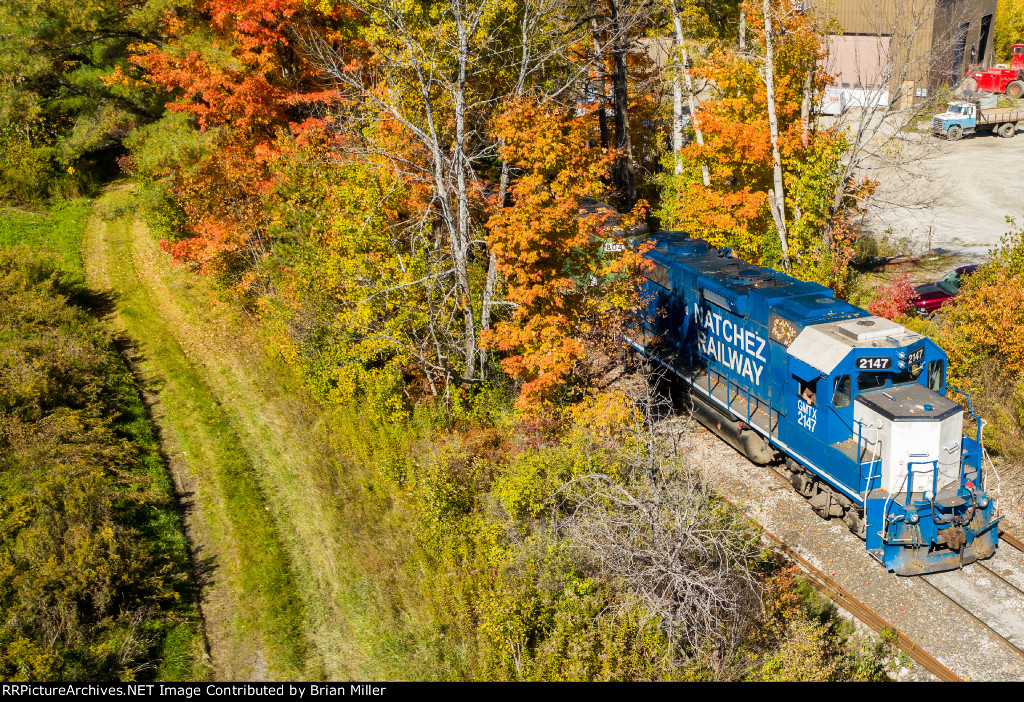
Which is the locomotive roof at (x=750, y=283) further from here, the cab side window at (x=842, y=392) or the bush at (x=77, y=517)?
the bush at (x=77, y=517)

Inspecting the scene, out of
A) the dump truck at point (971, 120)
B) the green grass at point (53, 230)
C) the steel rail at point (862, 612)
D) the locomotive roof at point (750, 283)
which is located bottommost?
the steel rail at point (862, 612)

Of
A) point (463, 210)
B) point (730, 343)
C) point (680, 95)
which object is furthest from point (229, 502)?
point (680, 95)

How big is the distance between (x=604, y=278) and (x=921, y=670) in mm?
11143

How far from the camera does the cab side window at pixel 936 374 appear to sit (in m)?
15.4

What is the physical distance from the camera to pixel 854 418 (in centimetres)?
1535

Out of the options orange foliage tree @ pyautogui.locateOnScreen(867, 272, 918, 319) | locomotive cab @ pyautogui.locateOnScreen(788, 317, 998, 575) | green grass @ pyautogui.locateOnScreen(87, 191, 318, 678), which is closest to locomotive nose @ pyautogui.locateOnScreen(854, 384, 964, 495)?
locomotive cab @ pyautogui.locateOnScreen(788, 317, 998, 575)

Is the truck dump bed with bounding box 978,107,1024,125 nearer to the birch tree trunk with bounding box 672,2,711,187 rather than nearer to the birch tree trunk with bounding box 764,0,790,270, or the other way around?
the birch tree trunk with bounding box 672,2,711,187

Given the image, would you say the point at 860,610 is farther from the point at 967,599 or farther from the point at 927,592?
the point at 967,599

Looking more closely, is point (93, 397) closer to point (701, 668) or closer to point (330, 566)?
point (330, 566)

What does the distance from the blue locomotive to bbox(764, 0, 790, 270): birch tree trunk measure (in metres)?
6.56

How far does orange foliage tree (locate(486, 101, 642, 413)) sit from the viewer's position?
16.4m

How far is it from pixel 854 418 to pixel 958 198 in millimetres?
31088

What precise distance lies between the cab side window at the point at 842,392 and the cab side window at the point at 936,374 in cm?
181

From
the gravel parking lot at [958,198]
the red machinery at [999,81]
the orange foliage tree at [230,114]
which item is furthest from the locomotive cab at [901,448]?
the red machinery at [999,81]
